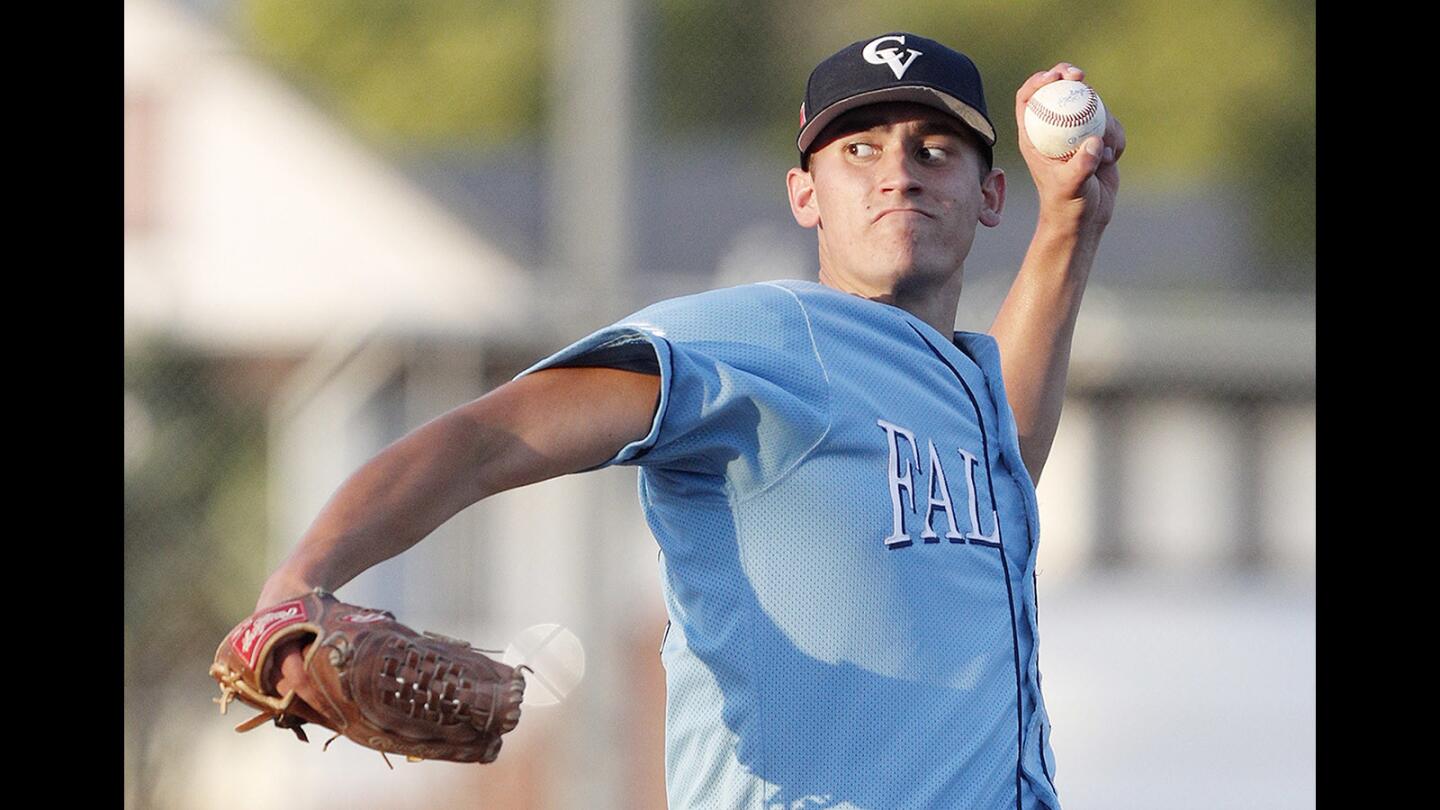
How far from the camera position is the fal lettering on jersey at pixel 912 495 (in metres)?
1.81

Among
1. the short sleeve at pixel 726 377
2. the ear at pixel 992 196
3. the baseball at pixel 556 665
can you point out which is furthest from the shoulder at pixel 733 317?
the baseball at pixel 556 665

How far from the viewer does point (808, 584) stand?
1.77 metres

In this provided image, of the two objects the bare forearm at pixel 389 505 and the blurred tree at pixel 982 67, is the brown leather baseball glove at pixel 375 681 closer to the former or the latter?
the bare forearm at pixel 389 505

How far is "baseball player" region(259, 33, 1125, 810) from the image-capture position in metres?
1.61

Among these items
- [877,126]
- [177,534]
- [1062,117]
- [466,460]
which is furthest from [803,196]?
[177,534]

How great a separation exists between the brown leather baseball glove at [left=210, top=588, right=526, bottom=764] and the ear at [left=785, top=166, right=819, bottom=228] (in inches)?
35.4

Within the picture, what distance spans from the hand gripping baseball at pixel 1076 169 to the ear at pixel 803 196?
0.31 metres

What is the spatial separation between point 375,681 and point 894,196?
3.00 ft

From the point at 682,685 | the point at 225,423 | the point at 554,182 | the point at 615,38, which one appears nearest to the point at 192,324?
the point at 225,423

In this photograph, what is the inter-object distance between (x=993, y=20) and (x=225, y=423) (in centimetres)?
377

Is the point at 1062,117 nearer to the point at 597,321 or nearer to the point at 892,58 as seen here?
the point at 892,58

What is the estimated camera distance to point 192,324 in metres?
5.66

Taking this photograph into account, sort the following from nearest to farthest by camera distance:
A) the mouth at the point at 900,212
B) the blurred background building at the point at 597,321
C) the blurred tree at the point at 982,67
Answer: the mouth at the point at 900,212 < the blurred background building at the point at 597,321 < the blurred tree at the point at 982,67
